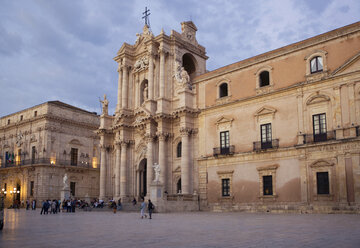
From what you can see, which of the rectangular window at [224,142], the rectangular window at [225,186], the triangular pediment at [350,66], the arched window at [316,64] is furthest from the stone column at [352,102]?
the rectangular window at [225,186]

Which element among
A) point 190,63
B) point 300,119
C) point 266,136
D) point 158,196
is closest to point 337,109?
point 300,119

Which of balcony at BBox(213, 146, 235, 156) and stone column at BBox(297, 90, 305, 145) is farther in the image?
balcony at BBox(213, 146, 235, 156)

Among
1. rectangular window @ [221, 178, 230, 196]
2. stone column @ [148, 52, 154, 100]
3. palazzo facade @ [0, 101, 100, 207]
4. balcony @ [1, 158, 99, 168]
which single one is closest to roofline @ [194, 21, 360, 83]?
stone column @ [148, 52, 154, 100]

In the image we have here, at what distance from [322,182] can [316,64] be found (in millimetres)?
8183

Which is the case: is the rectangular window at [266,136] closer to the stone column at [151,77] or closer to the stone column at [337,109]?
the stone column at [337,109]

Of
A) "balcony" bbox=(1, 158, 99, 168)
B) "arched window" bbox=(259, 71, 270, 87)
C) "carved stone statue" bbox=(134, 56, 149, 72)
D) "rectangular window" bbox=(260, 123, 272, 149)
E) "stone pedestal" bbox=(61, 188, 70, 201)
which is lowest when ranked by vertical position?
"stone pedestal" bbox=(61, 188, 70, 201)

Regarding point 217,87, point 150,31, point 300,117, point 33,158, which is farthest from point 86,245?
point 33,158

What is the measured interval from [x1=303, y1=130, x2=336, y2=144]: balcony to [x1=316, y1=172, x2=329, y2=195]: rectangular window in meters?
2.21

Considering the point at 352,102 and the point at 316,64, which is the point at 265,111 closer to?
the point at 316,64

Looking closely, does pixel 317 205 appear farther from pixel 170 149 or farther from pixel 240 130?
pixel 170 149

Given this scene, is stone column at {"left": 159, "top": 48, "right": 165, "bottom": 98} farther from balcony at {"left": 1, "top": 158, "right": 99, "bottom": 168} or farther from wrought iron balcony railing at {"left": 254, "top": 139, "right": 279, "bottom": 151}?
balcony at {"left": 1, "top": 158, "right": 99, "bottom": 168}

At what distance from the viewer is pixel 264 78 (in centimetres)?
3031

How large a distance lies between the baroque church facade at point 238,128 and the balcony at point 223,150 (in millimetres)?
83

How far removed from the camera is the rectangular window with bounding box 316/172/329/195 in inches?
982
